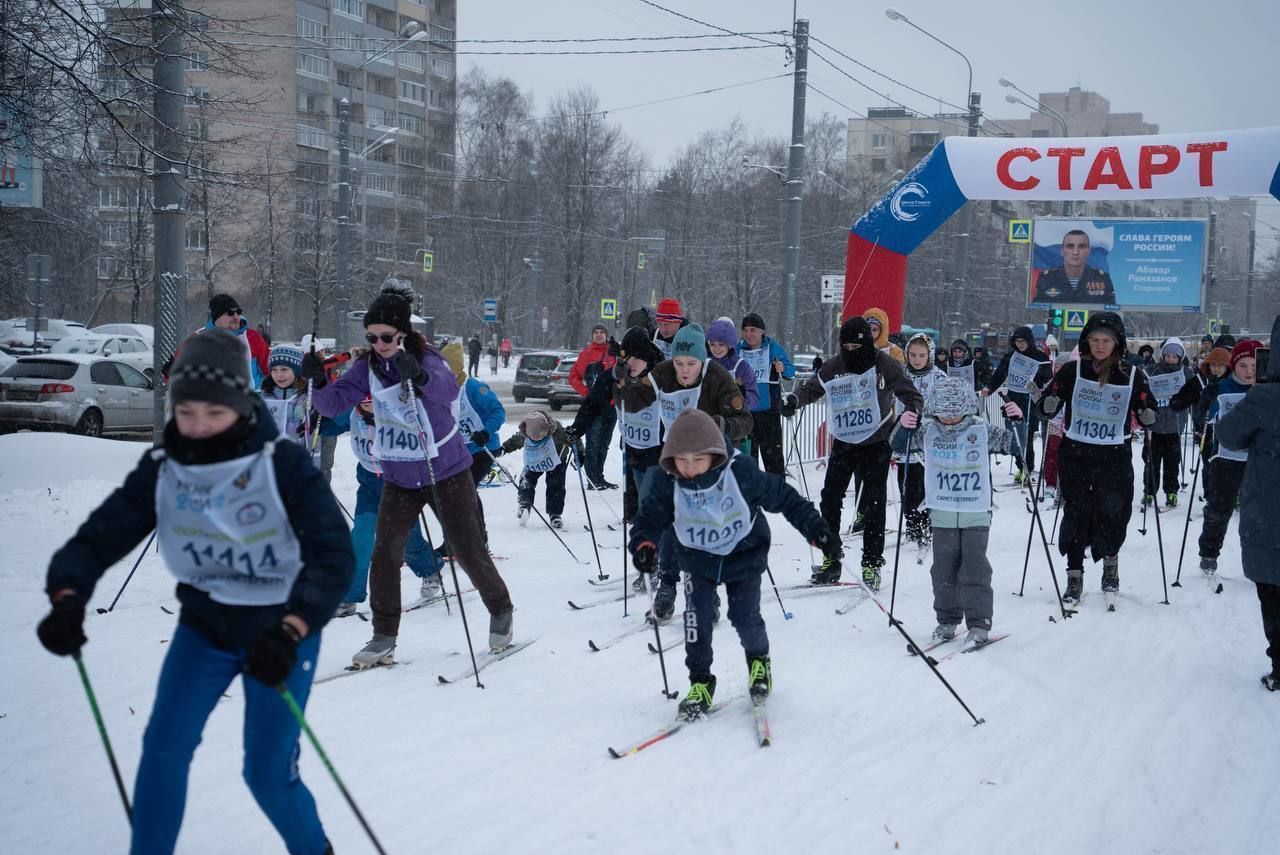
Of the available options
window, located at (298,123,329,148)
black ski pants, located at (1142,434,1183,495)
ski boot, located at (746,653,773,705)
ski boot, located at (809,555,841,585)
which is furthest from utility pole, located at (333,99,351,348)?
window, located at (298,123,329,148)

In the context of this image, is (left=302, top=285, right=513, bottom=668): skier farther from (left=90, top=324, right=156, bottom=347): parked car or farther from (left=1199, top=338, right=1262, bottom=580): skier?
(left=90, top=324, right=156, bottom=347): parked car

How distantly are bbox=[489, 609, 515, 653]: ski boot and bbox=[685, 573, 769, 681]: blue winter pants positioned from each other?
1350 mm

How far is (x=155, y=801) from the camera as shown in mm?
2986

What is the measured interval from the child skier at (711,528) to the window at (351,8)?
5928 centimetres

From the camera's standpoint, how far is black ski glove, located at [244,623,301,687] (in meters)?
2.87

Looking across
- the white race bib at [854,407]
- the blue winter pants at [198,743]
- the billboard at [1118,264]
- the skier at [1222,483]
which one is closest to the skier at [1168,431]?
the skier at [1222,483]

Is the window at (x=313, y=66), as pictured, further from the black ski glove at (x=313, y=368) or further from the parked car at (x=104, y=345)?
the black ski glove at (x=313, y=368)

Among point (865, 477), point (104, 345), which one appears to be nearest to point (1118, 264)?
point (865, 477)

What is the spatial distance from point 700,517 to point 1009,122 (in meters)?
115

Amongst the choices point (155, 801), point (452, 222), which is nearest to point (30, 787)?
point (155, 801)

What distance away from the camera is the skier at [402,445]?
5.57 m

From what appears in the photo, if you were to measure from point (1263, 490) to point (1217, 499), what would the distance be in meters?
3.37

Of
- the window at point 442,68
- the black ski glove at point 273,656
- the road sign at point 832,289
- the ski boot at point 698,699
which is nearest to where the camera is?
the black ski glove at point 273,656

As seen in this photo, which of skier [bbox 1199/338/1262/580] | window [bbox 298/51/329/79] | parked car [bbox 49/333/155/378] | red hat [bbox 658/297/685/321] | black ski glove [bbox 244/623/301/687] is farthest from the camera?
window [bbox 298/51/329/79]
